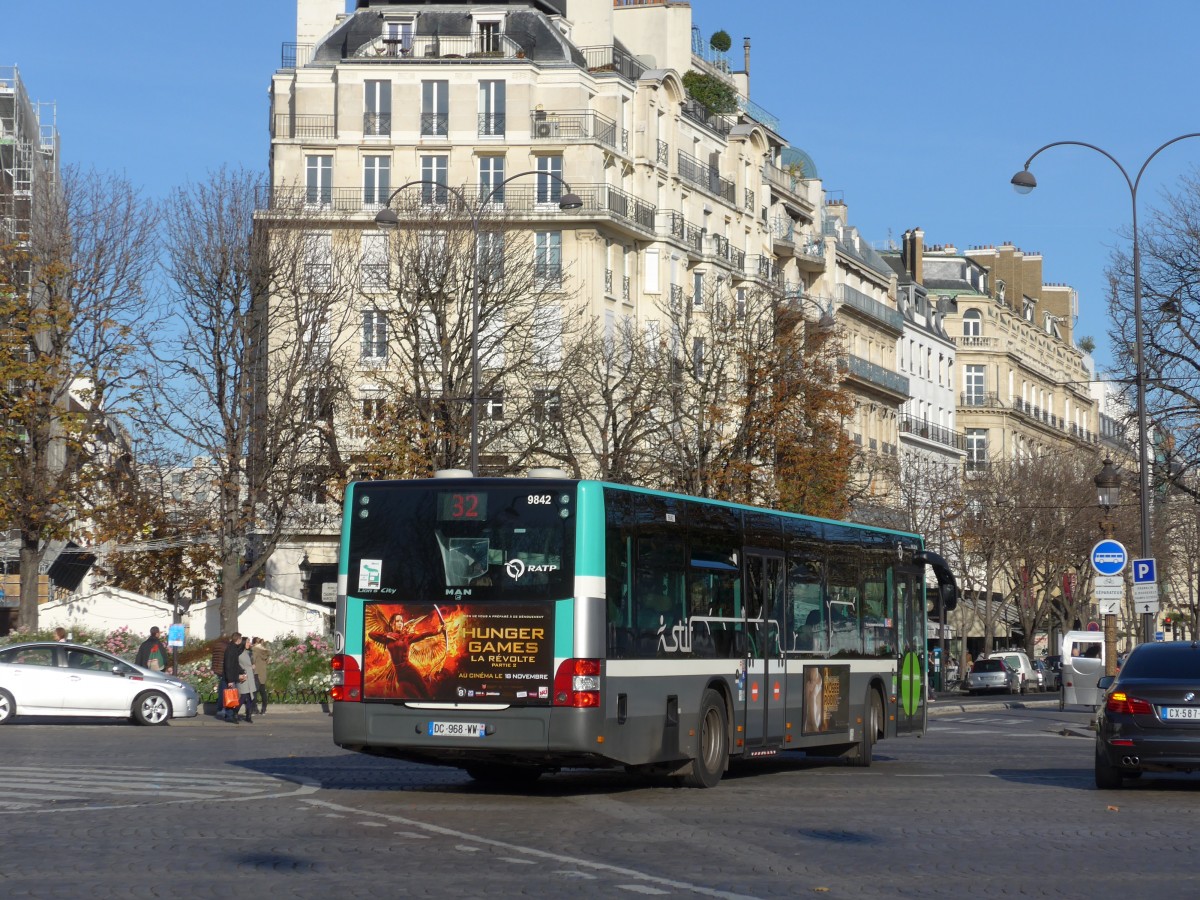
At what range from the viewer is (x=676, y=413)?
183ft

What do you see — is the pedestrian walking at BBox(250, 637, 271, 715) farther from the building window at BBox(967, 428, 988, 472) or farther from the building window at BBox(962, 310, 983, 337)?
the building window at BBox(962, 310, 983, 337)

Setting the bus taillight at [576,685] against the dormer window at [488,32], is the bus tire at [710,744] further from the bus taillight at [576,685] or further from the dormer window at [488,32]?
the dormer window at [488,32]

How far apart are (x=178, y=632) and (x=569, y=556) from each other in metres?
27.0

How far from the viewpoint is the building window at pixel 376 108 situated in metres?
68.7

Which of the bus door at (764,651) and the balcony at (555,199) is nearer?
the bus door at (764,651)

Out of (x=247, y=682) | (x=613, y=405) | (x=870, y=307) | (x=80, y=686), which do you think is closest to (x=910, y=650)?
(x=247, y=682)

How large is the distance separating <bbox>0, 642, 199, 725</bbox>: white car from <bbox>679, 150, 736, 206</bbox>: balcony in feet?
143

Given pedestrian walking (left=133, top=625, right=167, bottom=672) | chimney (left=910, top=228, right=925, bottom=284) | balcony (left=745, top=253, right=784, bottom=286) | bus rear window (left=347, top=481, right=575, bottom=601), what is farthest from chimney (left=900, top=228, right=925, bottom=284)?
bus rear window (left=347, top=481, right=575, bottom=601)

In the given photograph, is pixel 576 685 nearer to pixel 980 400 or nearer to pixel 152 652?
pixel 152 652

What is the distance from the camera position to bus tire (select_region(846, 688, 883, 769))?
24.1 metres

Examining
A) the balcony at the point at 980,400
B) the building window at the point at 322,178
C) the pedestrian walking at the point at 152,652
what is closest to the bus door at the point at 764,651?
the pedestrian walking at the point at 152,652

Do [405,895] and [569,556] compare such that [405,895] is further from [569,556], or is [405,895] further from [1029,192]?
[1029,192]

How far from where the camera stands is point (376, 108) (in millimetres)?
68875

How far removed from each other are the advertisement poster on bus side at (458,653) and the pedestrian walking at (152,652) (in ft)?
77.0
